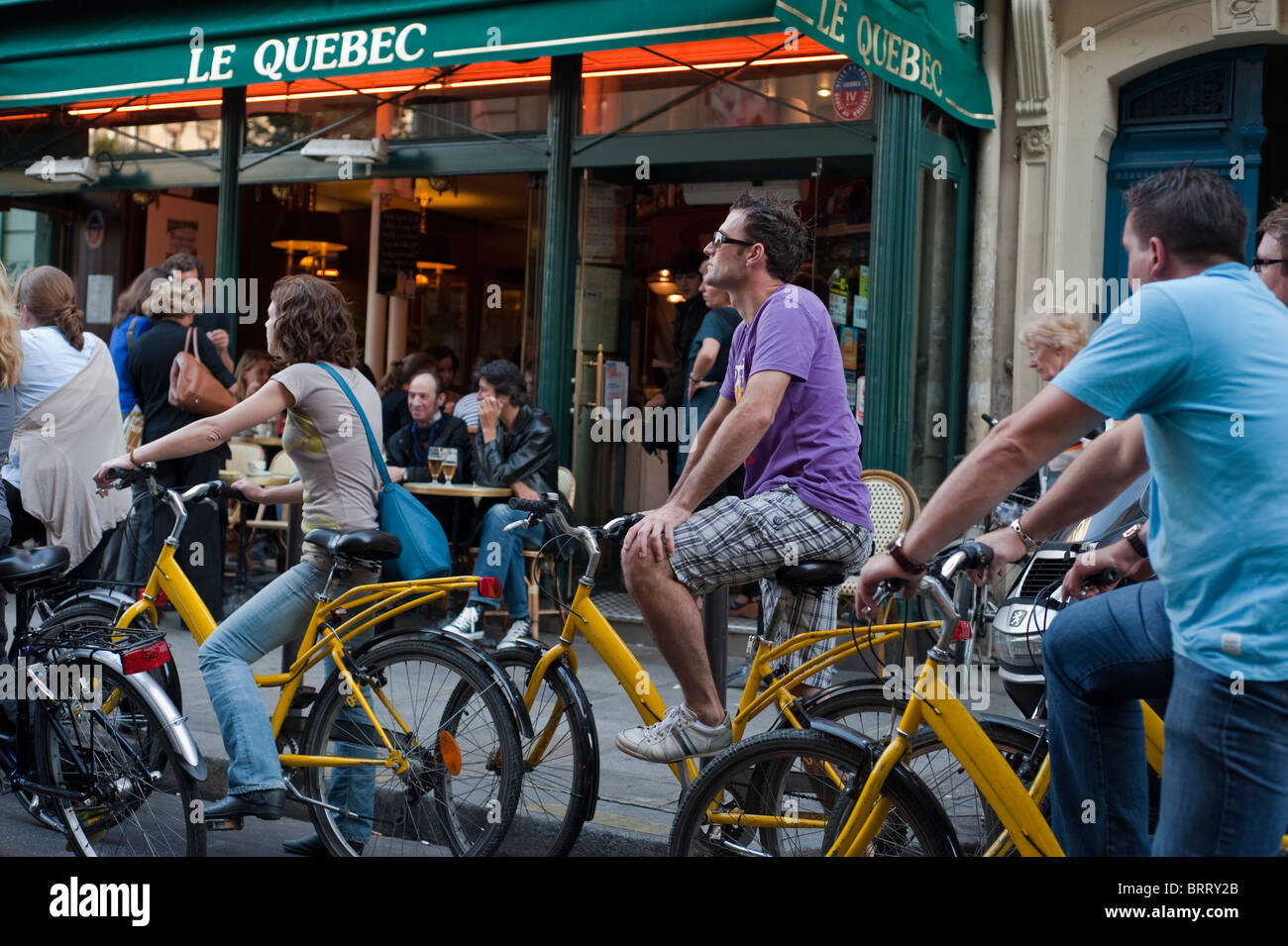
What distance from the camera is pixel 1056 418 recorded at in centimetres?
248

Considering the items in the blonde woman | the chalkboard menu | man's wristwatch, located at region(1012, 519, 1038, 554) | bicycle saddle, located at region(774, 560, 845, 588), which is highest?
the chalkboard menu

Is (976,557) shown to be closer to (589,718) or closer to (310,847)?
(589,718)

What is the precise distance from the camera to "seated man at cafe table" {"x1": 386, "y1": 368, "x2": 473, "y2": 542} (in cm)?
891

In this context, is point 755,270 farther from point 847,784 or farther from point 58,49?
point 58,49

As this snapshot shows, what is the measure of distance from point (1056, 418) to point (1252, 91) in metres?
6.27

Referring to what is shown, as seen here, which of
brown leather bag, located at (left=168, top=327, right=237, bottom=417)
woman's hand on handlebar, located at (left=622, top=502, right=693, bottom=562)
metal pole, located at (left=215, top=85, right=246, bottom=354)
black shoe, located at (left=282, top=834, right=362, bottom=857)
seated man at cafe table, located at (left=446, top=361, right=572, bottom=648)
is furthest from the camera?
metal pole, located at (left=215, top=85, right=246, bottom=354)

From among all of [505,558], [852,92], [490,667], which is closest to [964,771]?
[490,667]

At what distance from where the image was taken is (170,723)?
385 cm

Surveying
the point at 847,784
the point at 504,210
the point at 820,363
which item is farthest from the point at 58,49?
the point at 847,784

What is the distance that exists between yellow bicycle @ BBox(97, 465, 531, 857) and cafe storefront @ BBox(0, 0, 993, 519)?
3.65 meters

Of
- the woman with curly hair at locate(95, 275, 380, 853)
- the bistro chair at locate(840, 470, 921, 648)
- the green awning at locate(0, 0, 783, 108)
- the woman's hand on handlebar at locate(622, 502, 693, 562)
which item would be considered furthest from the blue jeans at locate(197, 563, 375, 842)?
the green awning at locate(0, 0, 783, 108)

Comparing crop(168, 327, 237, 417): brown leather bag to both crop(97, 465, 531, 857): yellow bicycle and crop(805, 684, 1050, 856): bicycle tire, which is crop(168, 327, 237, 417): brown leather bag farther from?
crop(805, 684, 1050, 856): bicycle tire

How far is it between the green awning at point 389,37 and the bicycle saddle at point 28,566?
4.04 meters

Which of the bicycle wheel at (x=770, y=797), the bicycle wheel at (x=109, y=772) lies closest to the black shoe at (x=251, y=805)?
the bicycle wheel at (x=109, y=772)
